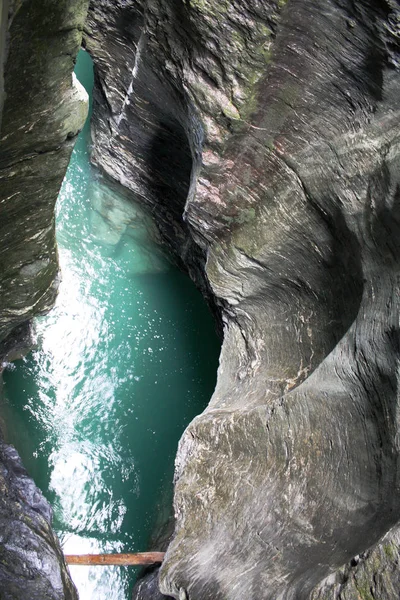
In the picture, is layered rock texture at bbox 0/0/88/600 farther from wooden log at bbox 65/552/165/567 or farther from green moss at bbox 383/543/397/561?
green moss at bbox 383/543/397/561

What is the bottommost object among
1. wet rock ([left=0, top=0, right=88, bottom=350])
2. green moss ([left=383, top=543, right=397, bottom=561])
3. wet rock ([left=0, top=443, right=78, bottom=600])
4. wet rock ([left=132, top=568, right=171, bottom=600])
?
wet rock ([left=132, top=568, right=171, bottom=600])

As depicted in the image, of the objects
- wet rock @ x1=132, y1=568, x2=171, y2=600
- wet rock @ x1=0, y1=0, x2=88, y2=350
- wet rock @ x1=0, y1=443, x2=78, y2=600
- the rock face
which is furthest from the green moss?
wet rock @ x1=0, y1=0, x2=88, y2=350

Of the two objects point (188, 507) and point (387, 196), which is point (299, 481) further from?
point (387, 196)

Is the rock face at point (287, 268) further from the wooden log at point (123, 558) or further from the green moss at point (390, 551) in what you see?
the wooden log at point (123, 558)

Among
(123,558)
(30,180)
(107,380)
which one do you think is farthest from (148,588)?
(30,180)

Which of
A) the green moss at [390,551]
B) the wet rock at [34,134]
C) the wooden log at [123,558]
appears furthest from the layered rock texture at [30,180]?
the green moss at [390,551]

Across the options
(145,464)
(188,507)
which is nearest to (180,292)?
(145,464)
